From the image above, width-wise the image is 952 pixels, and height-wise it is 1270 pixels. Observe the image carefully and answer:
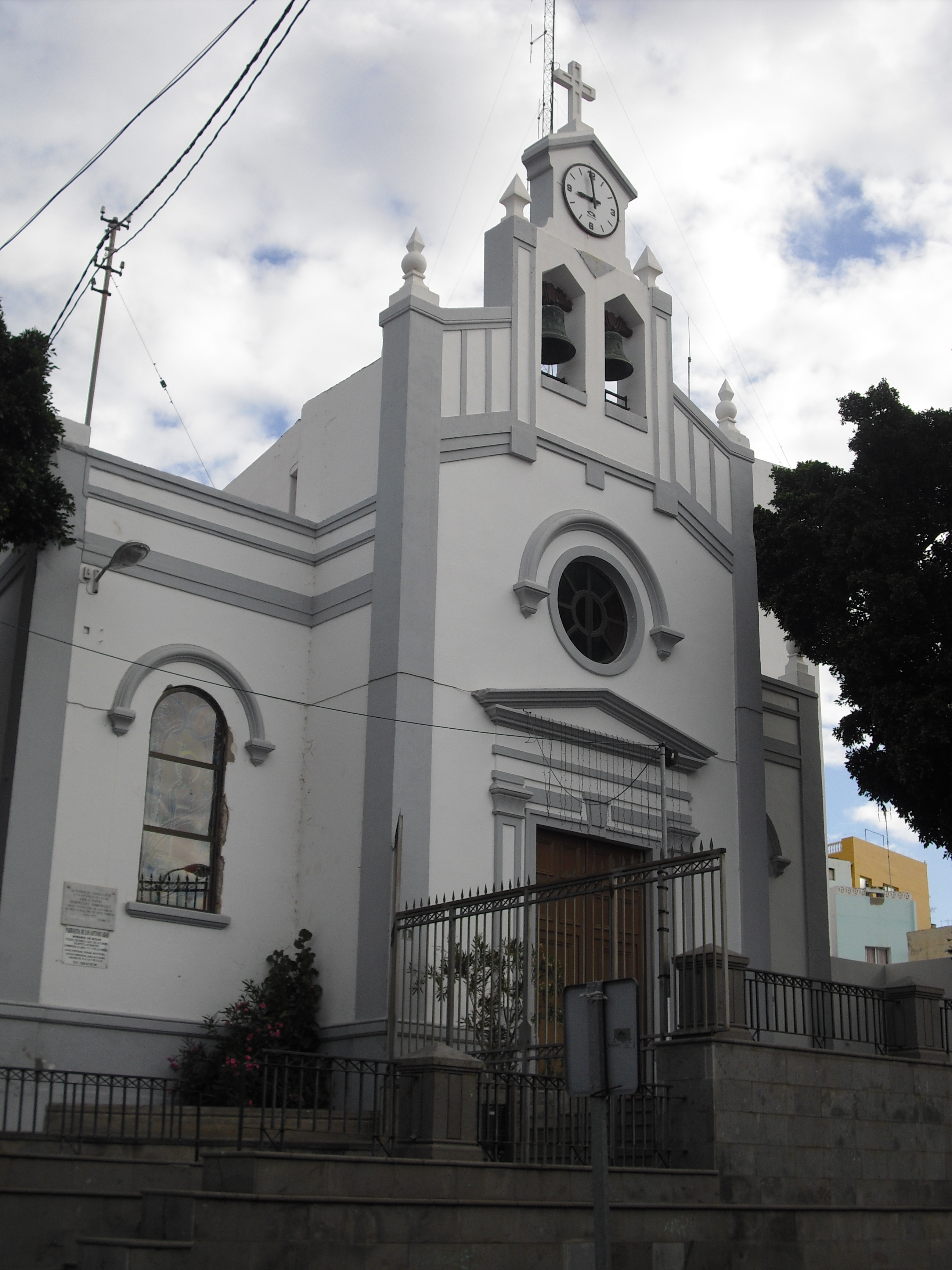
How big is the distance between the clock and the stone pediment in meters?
6.83

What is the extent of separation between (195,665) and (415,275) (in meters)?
5.51

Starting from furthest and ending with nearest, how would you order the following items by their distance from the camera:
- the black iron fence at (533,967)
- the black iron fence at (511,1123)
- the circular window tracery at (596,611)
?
the circular window tracery at (596,611), the black iron fence at (533,967), the black iron fence at (511,1123)

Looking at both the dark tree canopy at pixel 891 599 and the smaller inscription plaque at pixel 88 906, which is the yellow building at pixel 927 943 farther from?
the smaller inscription plaque at pixel 88 906

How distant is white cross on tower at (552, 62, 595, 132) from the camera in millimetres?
20750

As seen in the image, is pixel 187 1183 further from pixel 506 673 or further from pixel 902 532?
pixel 902 532

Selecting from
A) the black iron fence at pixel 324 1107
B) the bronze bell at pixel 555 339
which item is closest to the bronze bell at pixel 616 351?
the bronze bell at pixel 555 339

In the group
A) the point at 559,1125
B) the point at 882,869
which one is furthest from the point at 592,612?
the point at 882,869

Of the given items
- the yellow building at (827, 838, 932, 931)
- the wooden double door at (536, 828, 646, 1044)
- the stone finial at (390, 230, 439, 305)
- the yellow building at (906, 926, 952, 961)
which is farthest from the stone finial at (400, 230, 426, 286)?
the yellow building at (827, 838, 932, 931)

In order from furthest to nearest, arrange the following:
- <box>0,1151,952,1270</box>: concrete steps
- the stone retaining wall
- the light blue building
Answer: the light blue building < the stone retaining wall < <box>0,1151,952,1270</box>: concrete steps

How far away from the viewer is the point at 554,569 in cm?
1808

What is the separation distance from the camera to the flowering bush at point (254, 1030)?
47.2 ft

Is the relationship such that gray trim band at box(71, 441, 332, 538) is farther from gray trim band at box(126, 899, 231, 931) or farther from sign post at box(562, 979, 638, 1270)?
sign post at box(562, 979, 638, 1270)

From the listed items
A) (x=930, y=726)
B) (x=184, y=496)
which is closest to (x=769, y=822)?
(x=930, y=726)

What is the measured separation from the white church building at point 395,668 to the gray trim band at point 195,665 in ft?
0.14
